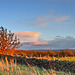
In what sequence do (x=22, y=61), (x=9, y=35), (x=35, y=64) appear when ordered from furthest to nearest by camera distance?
(x=9, y=35) < (x=22, y=61) < (x=35, y=64)

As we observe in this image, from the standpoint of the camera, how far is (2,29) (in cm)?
1875

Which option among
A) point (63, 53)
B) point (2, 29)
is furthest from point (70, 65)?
point (2, 29)

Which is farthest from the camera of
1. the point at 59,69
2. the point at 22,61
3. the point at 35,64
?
the point at 22,61

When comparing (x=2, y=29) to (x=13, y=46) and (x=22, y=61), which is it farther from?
(x=22, y=61)

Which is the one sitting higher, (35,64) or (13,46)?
(13,46)

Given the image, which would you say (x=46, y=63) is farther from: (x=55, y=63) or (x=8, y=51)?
(x=8, y=51)

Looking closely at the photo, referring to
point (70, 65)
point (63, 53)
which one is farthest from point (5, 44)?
point (70, 65)

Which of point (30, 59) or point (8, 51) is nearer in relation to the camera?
point (30, 59)

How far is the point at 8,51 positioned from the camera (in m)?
18.6

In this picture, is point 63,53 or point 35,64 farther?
point 63,53

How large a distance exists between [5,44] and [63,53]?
757 cm

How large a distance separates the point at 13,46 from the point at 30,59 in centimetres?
703

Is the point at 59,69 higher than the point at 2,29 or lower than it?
lower

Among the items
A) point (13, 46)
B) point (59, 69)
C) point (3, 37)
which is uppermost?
point (3, 37)
